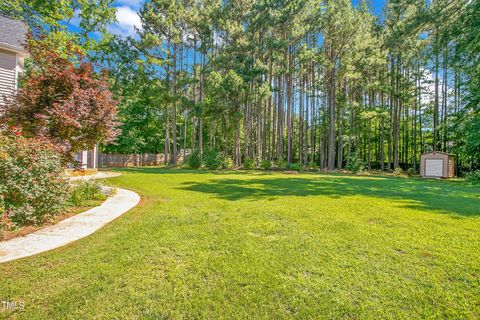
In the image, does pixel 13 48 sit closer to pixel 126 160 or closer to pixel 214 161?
pixel 214 161

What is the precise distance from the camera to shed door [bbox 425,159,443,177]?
16031 millimetres

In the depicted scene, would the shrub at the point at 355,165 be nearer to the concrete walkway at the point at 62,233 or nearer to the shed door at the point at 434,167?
the shed door at the point at 434,167

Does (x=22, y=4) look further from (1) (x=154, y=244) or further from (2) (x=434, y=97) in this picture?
(2) (x=434, y=97)

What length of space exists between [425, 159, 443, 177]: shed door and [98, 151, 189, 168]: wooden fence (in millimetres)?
24851

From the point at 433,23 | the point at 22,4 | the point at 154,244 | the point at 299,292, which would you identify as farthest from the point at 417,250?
the point at 433,23

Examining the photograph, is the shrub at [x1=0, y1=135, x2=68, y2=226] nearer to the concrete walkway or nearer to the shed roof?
the concrete walkway

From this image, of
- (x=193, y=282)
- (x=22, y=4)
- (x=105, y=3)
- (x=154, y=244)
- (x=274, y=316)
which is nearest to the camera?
(x=274, y=316)

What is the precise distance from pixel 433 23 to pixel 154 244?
23.6 m

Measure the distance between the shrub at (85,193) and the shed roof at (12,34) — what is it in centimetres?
506

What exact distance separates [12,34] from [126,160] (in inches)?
632

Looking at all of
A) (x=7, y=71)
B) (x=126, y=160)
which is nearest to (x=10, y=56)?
(x=7, y=71)

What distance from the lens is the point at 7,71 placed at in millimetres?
7820

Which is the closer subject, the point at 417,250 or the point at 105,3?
the point at 417,250

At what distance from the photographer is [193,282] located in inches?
90.8
